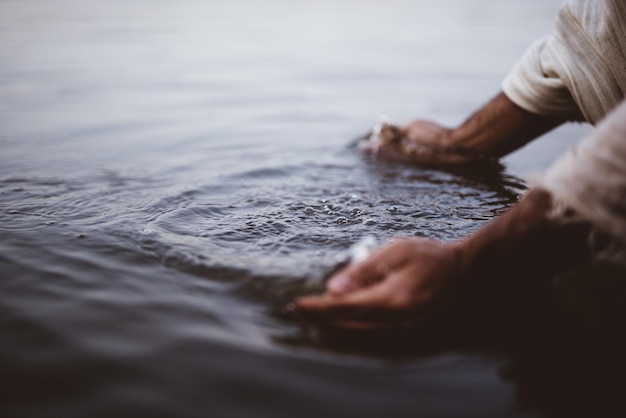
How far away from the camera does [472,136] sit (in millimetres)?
2938

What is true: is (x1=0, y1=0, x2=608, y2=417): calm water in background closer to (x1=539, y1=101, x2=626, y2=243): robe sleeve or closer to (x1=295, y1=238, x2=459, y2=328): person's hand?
(x1=295, y1=238, x2=459, y2=328): person's hand

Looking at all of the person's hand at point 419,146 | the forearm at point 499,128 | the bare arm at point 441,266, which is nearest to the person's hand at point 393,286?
the bare arm at point 441,266

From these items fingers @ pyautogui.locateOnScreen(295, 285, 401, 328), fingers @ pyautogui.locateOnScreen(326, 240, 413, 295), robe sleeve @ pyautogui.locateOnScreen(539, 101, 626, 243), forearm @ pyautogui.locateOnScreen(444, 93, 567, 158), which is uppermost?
forearm @ pyautogui.locateOnScreen(444, 93, 567, 158)

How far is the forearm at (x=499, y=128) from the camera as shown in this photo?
8.39 ft

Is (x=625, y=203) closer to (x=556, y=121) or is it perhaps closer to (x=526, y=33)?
(x=556, y=121)

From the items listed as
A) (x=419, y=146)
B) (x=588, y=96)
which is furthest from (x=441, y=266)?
(x=419, y=146)

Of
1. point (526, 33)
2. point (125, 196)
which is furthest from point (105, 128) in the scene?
point (526, 33)

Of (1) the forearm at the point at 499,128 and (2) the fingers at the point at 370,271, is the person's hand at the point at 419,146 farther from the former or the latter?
(2) the fingers at the point at 370,271

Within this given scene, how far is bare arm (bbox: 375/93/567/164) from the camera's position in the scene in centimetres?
259

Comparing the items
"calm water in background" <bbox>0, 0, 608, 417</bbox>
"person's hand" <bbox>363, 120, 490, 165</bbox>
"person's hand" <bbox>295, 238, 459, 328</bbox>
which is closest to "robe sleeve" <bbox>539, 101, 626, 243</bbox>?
"person's hand" <bbox>295, 238, 459, 328</bbox>

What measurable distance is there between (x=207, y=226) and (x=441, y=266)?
3.53ft

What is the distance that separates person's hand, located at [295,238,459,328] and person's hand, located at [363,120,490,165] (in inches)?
73.6

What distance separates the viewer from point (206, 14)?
470 inches

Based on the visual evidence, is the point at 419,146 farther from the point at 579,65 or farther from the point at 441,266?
the point at 441,266
